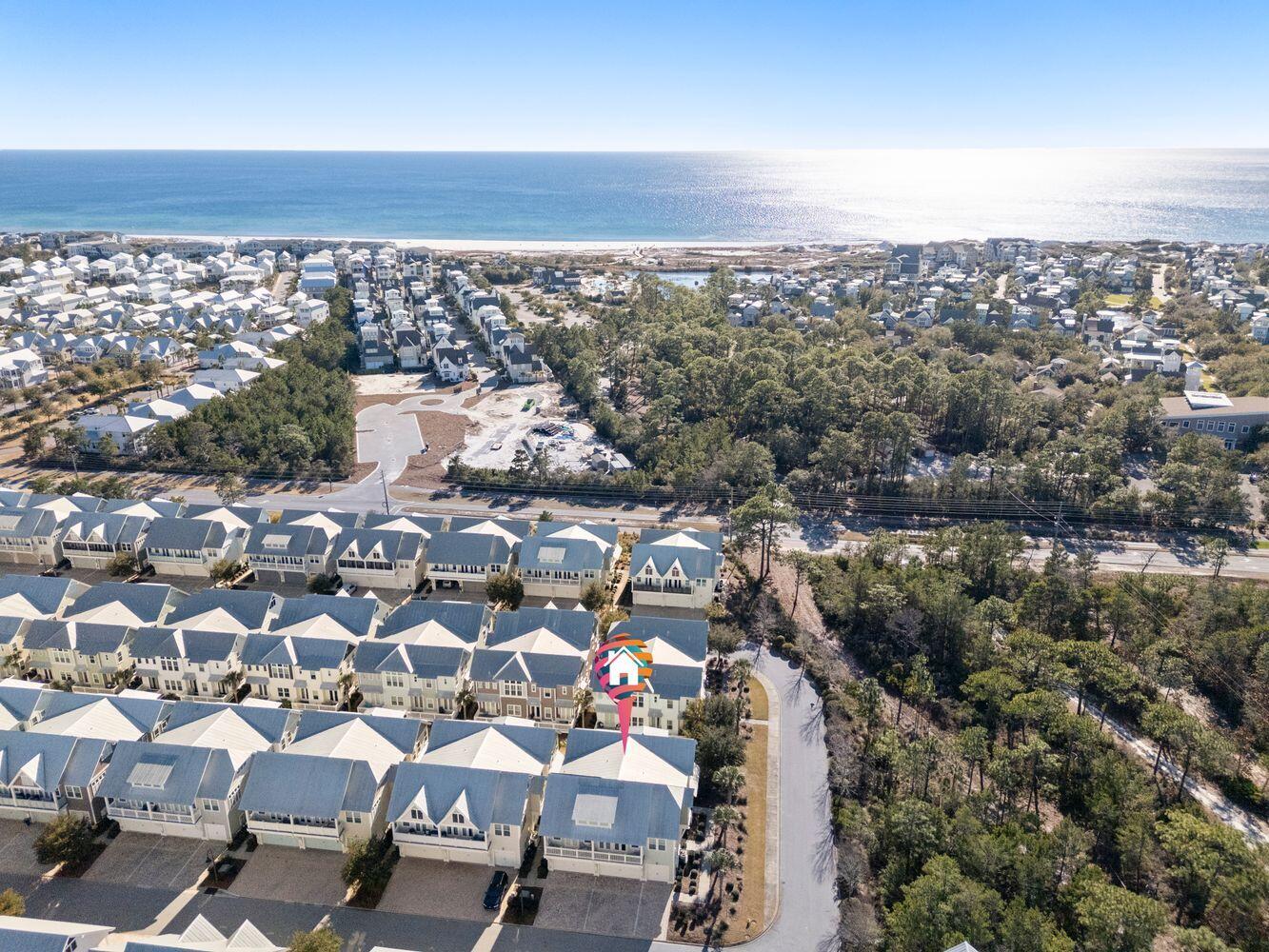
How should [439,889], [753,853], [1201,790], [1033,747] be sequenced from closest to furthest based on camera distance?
[439,889] < [753,853] < [1033,747] < [1201,790]

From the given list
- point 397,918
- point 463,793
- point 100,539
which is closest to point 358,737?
point 463,793

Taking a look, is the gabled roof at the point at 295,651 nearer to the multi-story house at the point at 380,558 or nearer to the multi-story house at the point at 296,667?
the multi-story house at the point at 296,667

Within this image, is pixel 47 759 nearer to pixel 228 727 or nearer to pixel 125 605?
pixel 228 727

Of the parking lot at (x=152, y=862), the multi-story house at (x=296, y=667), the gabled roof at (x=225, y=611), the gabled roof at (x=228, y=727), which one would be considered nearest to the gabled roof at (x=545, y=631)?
the multi-story house at (x=296, y=667)

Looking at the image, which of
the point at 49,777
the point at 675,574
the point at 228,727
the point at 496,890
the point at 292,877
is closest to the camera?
the point at 496,890

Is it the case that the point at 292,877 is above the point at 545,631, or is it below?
below

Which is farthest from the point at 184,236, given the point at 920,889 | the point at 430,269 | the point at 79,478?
the point at 920,889
